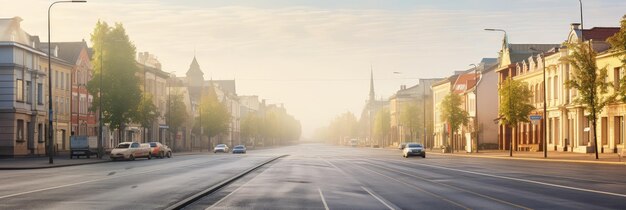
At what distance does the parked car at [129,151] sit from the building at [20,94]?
392 inches

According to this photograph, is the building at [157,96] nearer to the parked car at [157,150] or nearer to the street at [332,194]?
the parked car at [157,150]

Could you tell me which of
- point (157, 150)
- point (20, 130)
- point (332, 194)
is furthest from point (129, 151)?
point (332, 194)

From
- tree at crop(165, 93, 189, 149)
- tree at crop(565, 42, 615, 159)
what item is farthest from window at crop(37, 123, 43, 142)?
tree at crop(565, 42, 615, 159)

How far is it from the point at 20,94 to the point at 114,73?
8379mm

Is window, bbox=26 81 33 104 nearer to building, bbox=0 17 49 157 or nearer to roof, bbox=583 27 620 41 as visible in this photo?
building, bbox=0 17 49 157

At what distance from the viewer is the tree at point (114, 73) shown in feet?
232

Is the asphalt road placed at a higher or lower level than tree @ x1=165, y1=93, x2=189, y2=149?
lower

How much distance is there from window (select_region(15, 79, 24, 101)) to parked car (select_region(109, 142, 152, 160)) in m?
10.7

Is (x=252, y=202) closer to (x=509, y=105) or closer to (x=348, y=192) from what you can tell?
(x=348, y=192)

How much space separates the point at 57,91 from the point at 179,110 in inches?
1340

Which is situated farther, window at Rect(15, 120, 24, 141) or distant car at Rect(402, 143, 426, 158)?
distant car at Rect(402, 143, 426, 158)

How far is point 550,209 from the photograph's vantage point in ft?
62.8

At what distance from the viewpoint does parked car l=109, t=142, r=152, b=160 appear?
64562mm

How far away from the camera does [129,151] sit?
6606cm
